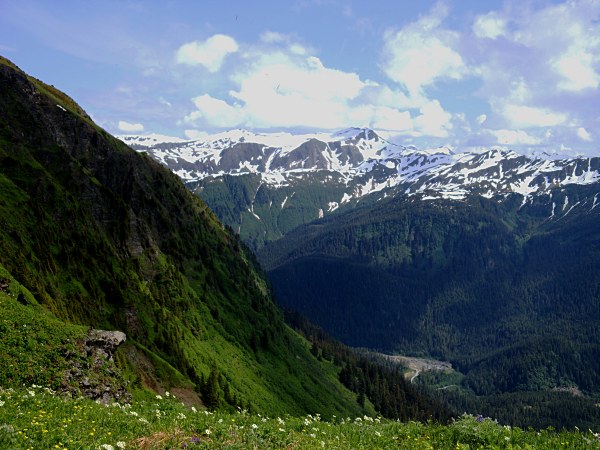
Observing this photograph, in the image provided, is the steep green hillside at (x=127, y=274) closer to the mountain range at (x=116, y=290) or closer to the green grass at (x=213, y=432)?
the mountain range at (x=116, y=290)

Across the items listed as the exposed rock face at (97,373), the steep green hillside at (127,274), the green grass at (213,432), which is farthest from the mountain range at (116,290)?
the green grass at (213,432)

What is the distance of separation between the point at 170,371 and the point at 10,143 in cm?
5905

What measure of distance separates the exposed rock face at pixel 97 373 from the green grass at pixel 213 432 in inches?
586

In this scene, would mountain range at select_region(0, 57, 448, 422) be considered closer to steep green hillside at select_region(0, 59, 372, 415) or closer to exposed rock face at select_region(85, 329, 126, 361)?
exposed rock face at select_region(85, 329, 126, 361)

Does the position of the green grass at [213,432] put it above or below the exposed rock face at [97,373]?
above

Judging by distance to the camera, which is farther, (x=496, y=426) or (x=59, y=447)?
(x=496, y=426)

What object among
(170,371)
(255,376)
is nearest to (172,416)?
(170,371)

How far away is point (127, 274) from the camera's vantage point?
101 metres

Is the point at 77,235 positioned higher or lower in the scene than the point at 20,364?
higher

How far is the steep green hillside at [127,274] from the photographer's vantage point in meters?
69.6

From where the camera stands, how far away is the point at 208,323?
13438 centimetres

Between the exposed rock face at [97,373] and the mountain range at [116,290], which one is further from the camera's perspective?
the mountain range at [116,290]

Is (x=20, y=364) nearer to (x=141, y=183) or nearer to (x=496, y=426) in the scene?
(x=496, y=426)

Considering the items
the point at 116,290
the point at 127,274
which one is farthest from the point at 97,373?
the point at 127,274
